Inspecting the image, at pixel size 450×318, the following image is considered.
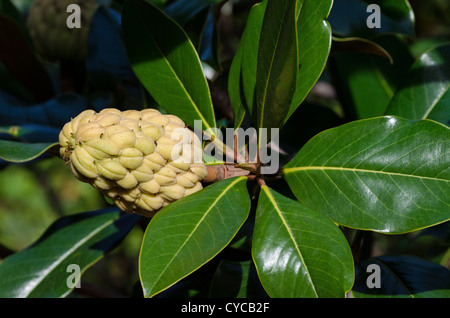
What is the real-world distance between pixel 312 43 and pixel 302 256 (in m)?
0.36

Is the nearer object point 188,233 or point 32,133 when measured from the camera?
point 188,233

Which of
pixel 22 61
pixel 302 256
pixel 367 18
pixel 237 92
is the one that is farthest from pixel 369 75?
pixel 22 61

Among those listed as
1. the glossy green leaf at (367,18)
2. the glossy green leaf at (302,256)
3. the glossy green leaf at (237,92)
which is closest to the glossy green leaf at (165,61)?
the glossy green leaf at (237,92)

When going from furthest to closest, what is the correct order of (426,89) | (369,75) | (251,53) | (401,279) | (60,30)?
(60,30) < (369,75) < (426,89) < (401,279) < (251,53)

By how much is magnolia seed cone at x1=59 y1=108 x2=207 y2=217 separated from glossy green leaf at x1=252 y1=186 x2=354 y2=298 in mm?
161

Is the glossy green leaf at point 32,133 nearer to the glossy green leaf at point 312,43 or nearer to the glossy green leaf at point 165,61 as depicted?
the glossy green leaf at point 165,61

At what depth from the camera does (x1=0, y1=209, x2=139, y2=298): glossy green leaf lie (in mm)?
1195

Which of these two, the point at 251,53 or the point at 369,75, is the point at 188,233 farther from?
the point at 369,75

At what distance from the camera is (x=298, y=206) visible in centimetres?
84

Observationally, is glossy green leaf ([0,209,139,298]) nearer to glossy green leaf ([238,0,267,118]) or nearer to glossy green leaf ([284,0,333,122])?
glossy green leaf ([238,0,267,118])

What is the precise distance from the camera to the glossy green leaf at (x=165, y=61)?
102 centimetres

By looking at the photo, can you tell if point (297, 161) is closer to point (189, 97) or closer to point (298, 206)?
point (298, 206)

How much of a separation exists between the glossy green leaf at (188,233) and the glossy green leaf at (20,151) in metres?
0.32

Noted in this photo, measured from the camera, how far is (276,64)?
800 mm
